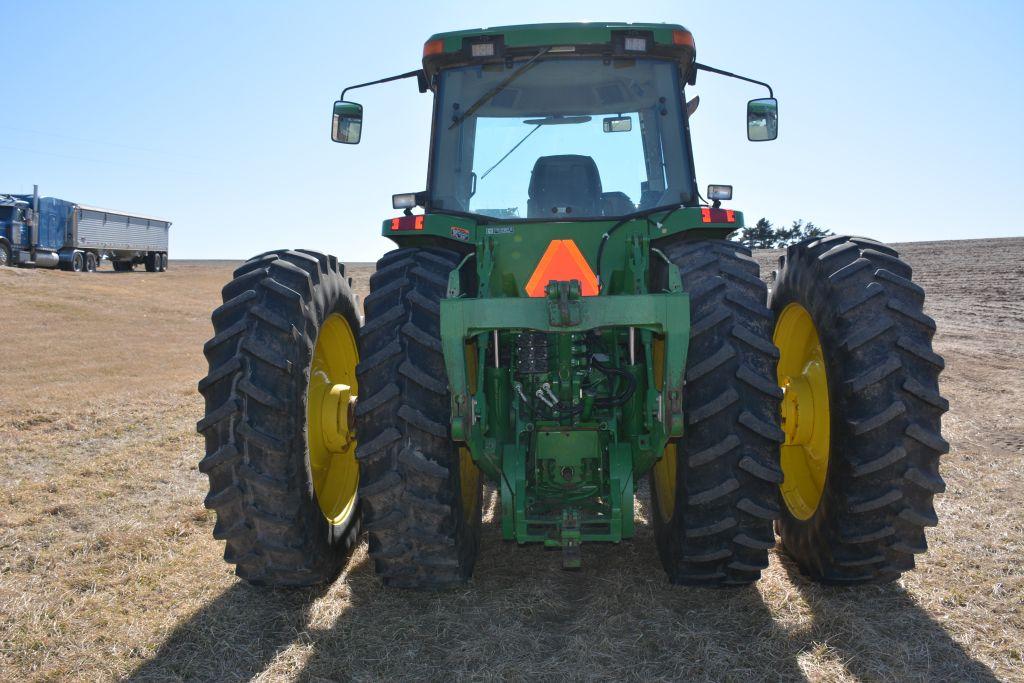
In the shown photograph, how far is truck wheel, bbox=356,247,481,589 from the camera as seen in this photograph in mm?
3469

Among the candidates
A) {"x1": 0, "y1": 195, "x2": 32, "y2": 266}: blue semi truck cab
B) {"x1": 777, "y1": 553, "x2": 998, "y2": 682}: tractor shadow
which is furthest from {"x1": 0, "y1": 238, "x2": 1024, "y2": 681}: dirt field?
{"x1": 0, "y1": 195, "x2": 32, "y2": 266}: blue semi truck cab

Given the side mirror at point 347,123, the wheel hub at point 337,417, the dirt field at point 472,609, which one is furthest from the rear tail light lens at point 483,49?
the dirt field at point 472,609

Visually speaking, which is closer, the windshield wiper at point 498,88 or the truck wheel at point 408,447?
the truck wheel at point 408,447

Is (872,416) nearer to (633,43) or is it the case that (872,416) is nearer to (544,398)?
(544,398)

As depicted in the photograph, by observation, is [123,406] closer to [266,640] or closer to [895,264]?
[266,640]

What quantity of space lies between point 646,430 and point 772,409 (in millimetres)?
643

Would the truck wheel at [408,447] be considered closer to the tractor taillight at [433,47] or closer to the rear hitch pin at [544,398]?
the rear hitch pin at [544,398]

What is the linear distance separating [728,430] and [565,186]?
5.72 feet

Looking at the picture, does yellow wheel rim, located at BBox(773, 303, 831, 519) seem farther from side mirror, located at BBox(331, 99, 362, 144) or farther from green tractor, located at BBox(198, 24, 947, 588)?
side mirror, located at BBox(331, 99, 362, 144)

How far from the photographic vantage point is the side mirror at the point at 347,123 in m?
4.97

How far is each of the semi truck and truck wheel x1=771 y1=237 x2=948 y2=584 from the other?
29202mm

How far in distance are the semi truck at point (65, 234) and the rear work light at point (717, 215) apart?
93.9ft

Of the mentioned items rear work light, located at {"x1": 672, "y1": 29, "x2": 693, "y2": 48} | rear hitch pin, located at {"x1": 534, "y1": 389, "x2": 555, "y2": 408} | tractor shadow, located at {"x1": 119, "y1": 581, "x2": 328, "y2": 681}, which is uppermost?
rear work light, located at {"x1": 672, "y1": 29, "x2": 693, "y2": 48}

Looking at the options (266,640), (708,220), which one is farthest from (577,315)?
(266,640)
